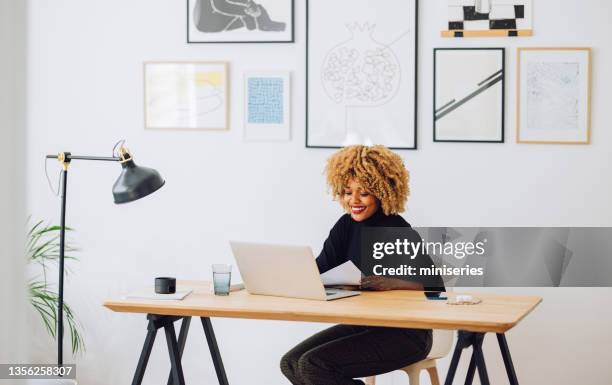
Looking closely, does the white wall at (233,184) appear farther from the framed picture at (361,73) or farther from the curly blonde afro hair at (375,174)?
the curly blonde afro hair at (375,174)

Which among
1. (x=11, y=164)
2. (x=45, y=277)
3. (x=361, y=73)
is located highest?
(x=361, y=73)

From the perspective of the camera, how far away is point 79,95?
11.7 feet

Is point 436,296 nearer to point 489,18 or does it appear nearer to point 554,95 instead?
point 554,95

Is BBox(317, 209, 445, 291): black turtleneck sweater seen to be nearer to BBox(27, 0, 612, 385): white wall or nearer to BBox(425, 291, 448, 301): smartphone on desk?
BBox(425, 291, 448, 301): smartphone on desk

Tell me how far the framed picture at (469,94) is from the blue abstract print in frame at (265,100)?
714 mm

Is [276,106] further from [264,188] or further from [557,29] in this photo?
[557,29]

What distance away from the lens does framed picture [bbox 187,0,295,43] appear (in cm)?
338

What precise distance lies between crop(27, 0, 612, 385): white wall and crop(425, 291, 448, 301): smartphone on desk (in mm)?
882

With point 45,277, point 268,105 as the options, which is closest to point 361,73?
point 268,105

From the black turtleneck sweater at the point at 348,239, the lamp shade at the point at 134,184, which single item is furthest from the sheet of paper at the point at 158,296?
the black turtleneck sweater at the point at 348,239

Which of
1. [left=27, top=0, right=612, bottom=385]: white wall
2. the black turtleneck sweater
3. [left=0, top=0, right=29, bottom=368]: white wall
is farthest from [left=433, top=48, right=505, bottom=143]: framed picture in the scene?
[left=0, top=0, right=29, bottom=368]: white wall

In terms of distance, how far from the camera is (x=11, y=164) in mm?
501

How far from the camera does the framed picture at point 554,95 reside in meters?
3.23

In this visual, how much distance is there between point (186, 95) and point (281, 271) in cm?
141
